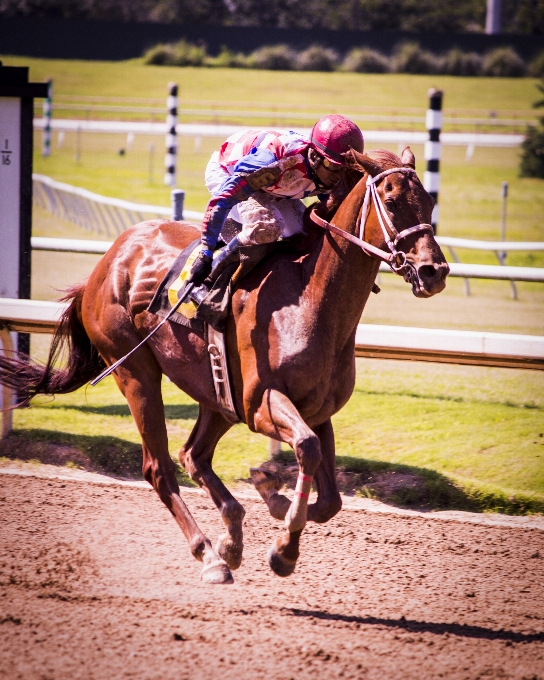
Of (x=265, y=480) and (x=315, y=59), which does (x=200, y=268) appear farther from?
(x=315, y=59)

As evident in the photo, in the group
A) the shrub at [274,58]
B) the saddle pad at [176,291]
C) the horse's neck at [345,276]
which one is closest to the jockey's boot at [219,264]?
the saddle pad at [176,291]

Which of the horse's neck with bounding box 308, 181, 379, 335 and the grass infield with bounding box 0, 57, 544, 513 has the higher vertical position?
the horse's neck with bounding box 308, 181, 379, 335

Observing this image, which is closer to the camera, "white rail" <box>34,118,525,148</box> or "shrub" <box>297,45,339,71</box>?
"white rail" <box>34,118,525,148</box>

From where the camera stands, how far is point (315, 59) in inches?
1312

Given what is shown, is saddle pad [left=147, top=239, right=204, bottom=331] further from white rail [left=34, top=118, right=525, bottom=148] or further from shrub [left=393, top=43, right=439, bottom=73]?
shrub [left=393, top=43, right=439, bottom=73]

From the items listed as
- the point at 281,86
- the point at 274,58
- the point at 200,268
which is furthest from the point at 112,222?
the point at 274,58

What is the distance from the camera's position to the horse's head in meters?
3.55

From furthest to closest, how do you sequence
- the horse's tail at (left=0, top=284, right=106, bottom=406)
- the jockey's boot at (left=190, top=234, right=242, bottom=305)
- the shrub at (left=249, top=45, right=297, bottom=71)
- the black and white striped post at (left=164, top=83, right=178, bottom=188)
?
the shrub at (left=249, top=45, right=297, bottom=71), the black and white striped post at (left=164, top=83, right=178, bottom=188), the horse's tail at (left=0, top=284, right=106, bottom=406), the jockey's boot at (left=190, top=234, right=242, bottom=305)

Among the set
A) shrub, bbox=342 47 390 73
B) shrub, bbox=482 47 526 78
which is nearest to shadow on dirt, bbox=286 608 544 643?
shrub, bbox=342 47 390 73

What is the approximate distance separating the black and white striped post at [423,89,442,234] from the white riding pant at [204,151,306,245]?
488cm

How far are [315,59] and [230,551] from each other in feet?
102

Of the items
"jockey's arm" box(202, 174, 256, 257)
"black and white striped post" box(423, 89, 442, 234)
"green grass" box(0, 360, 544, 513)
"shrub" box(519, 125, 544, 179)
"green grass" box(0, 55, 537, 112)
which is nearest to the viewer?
"jockey's arm" box(202, 174, 256, 257)

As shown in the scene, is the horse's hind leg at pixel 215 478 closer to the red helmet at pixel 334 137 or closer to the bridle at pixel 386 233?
the bridle at pixel 386 233

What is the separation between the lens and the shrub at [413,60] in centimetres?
3341
